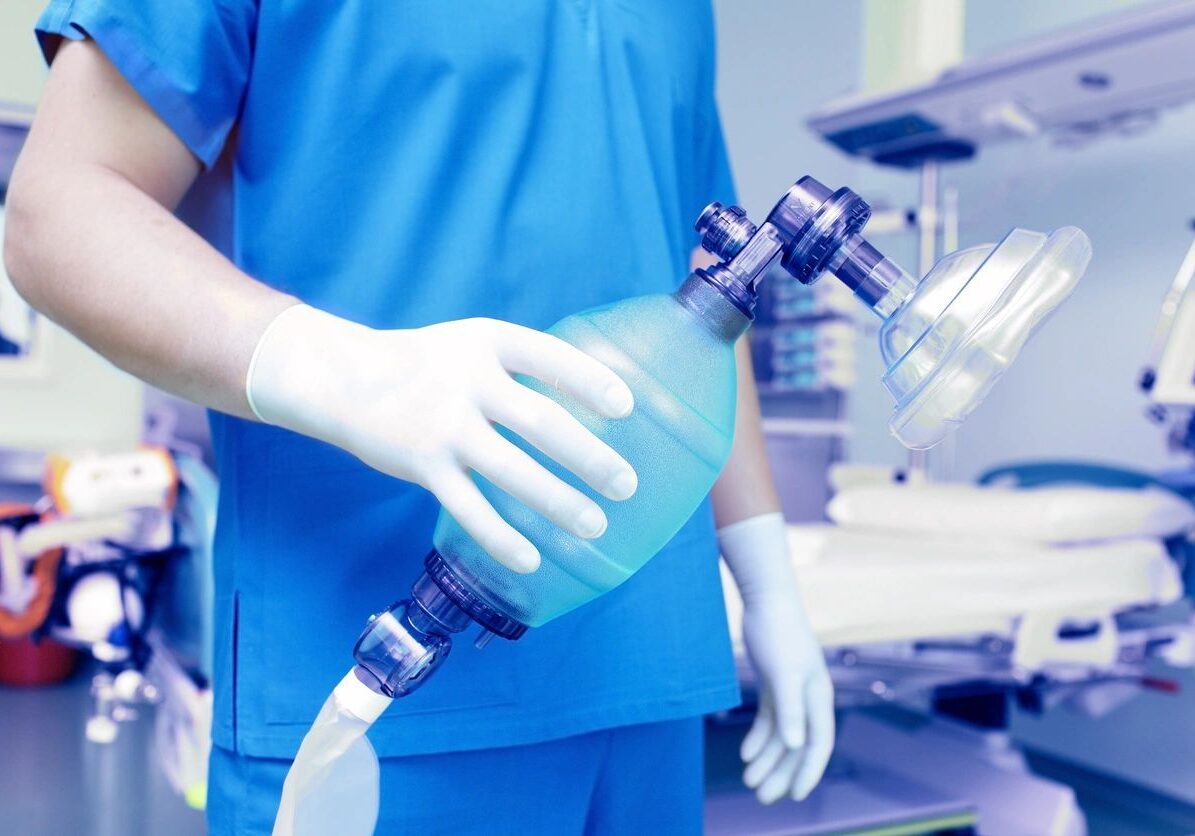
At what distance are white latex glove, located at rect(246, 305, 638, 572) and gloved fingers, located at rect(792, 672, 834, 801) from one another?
0.45 meters

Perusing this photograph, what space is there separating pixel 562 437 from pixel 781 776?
53 centimetres

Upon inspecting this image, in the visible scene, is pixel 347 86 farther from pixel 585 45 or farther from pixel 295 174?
pixel 585 45

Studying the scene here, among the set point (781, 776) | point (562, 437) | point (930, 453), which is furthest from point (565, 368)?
point (930, 453)

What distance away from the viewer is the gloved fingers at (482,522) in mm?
504

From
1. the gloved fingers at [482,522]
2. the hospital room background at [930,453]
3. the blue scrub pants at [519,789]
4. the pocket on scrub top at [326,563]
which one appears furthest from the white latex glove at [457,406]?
the hospital room background at [930,453]

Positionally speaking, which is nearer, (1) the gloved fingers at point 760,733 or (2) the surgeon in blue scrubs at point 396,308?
(2) the surgeon in blue scrubs at point 396,308

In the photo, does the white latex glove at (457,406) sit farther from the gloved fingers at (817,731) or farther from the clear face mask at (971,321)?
the gloved fingers at (817,731)

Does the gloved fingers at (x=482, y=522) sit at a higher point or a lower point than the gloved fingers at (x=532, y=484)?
lower

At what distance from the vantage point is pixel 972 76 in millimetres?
2002

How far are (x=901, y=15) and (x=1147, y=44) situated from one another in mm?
656

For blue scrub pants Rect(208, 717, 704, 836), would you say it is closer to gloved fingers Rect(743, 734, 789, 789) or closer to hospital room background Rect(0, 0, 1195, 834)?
gloved fingers Rect(743, 734, 789, 789)

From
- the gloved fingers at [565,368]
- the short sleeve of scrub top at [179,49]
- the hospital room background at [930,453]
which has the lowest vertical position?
the hospital room background at [930,453]

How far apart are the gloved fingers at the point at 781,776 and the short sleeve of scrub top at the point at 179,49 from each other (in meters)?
0.66

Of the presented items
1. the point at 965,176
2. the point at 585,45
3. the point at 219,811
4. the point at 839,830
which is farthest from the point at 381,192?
the point at 965,176
